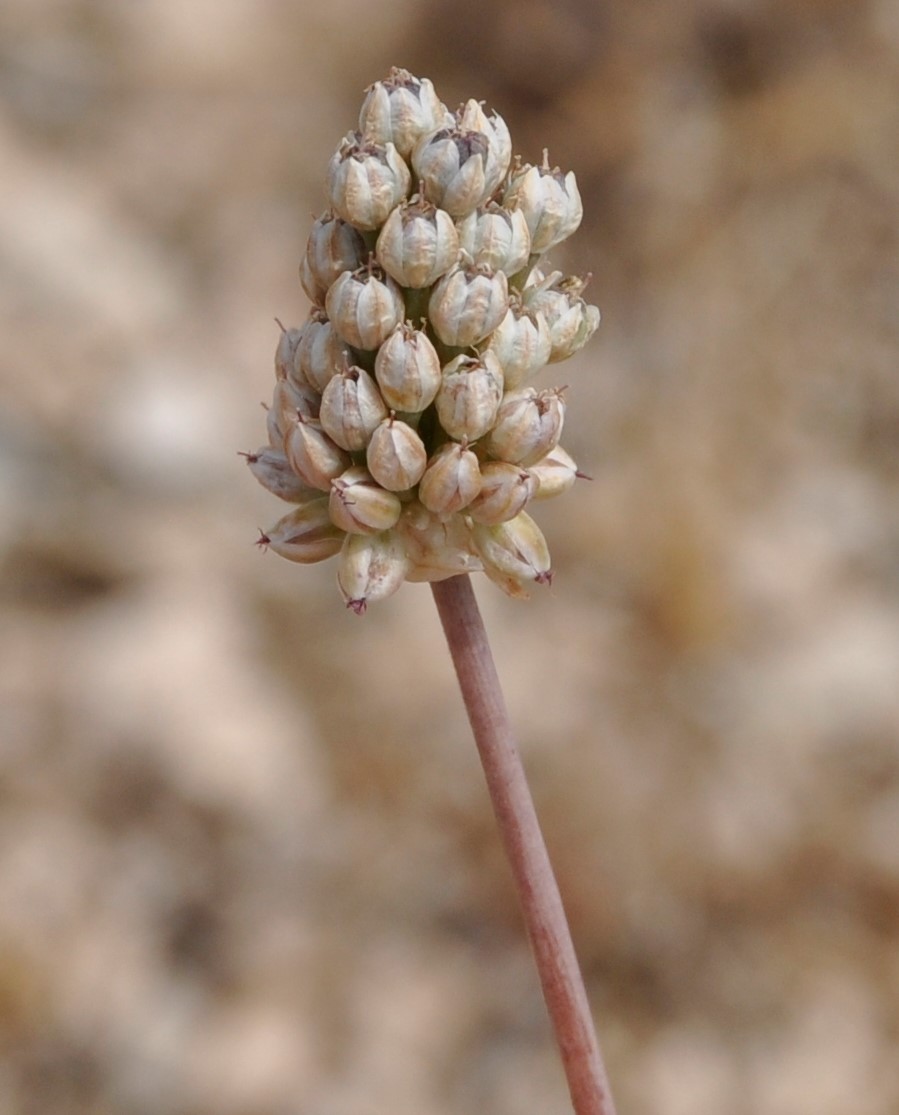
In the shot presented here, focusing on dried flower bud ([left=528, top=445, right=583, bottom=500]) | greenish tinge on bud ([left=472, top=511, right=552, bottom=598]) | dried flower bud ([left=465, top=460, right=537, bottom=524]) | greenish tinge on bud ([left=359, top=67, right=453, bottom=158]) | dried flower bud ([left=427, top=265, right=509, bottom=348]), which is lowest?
greenish tinge on bud ([left=472, top=511, right=552, bottom=598])

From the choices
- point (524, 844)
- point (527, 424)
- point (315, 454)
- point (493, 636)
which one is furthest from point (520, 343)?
point (493, 636)

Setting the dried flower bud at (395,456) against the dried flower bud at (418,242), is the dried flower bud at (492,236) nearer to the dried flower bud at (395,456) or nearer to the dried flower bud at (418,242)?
the dried flower bud at (418,242)

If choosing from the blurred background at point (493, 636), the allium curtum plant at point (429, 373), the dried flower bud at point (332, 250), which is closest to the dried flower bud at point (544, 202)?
the allium curtum plant at point (429, 373)

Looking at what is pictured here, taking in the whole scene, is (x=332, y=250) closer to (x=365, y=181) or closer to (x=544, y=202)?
(x=365, y=181)

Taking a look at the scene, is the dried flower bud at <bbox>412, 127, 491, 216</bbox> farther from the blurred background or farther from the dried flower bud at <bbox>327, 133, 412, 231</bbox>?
the blurred background

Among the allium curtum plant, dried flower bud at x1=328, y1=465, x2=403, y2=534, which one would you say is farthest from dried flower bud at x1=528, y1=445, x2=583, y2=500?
dried flower bud at x1=328, y1=465, x2=403, y2=534

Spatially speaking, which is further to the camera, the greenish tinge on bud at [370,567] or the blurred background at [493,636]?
the blurred background at [493,636]
